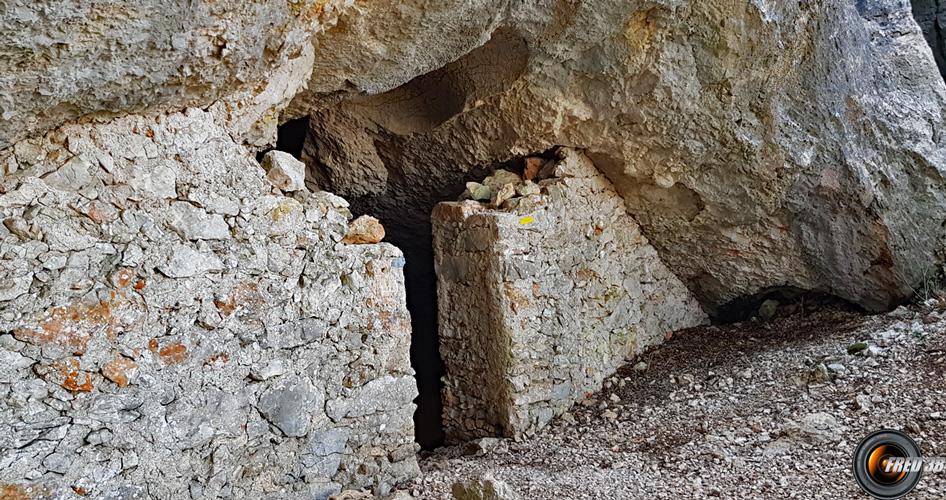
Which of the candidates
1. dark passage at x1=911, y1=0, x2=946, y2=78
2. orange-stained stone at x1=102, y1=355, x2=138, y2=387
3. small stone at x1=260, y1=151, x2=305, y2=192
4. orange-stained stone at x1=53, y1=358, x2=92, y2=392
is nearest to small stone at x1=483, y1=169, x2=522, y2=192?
small stone at x1=260, y1=151, x2=305, y2=192

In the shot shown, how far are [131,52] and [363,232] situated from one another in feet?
3.50

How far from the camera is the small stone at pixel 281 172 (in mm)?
2588

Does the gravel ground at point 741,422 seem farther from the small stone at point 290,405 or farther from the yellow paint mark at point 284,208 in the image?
the yellow paint mark at point 284,208

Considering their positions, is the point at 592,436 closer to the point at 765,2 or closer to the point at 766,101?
the point at 766,101

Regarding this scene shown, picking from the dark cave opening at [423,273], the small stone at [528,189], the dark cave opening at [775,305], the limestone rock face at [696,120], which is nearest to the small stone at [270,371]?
the limestone rock face at [696,120]

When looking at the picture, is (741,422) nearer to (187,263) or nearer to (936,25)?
(187,263)

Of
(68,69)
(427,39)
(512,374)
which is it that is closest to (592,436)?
(512,374)

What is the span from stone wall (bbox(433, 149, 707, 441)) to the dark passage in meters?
4.41

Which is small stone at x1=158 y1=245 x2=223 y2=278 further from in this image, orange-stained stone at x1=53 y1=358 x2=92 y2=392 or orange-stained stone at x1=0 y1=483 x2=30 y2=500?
orange-stained stone at x1=0 y1=483 x2=30 y2=500

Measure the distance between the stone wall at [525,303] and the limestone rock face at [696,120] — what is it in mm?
339

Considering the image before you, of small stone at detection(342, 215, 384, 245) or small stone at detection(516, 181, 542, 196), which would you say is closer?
small stone at detection(342, 215, 384, 245)

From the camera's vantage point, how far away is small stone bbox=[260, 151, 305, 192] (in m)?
2.59

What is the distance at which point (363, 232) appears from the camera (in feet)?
9.06

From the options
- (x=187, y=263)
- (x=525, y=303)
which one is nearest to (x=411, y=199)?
(x=525, y=303)
